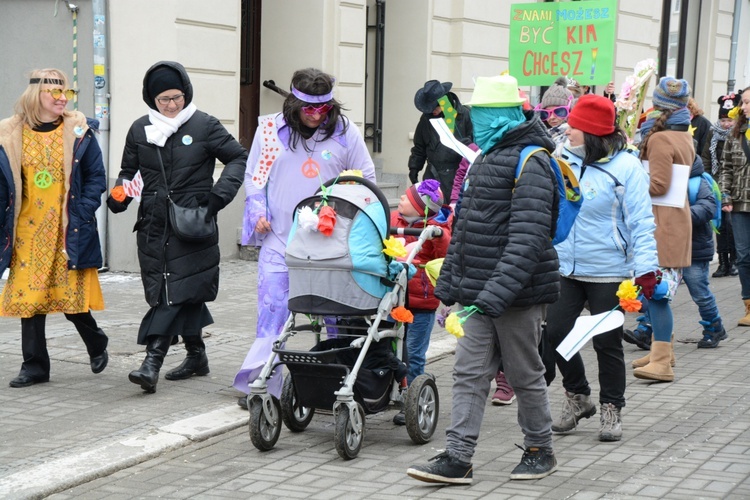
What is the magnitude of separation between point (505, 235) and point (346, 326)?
1210 millimetres

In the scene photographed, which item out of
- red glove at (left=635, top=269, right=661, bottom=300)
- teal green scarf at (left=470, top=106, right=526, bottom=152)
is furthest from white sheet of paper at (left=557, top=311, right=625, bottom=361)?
teal green scarf at (left=470, top=106, right=526, bottom=152)

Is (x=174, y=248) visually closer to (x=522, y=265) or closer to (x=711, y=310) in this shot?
(x=522, y=265)

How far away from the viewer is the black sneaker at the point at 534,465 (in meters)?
5.49

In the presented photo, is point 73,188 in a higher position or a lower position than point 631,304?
higher

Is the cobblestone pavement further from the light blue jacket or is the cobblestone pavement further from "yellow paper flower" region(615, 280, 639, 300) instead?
the light blue jacket

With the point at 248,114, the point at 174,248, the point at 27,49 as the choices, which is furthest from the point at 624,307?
the point at 248,114

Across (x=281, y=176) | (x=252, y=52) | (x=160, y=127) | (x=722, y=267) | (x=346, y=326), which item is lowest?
(x=722, y=267)

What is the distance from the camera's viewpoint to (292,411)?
6.21 meters

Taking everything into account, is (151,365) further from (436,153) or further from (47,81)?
(436,153)

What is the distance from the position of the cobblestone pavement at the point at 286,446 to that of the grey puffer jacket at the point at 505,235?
0.91 meters

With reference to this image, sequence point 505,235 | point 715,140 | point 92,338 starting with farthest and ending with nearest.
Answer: point 715,140 < point 92,338 < point 505,235

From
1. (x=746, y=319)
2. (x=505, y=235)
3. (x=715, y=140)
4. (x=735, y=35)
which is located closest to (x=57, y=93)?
(x=505, y=235)

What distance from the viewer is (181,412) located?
6621mm

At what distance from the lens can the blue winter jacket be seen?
6984 mm
